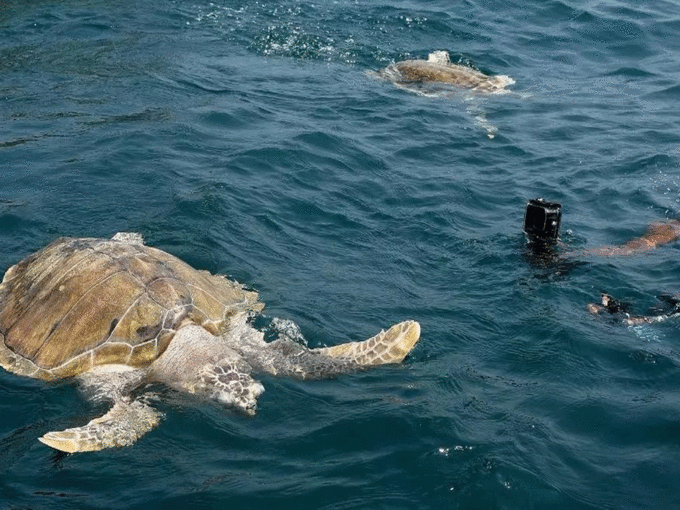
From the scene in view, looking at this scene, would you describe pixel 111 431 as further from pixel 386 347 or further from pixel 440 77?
pixel 440 77

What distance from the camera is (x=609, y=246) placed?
379 inches

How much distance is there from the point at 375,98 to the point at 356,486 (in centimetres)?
984

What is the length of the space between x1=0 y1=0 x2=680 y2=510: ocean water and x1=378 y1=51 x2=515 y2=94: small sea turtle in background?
0.35m

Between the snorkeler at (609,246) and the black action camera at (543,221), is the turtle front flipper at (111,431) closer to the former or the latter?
the snorkeler at (609,246)

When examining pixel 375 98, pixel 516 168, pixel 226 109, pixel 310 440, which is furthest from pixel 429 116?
pixel 310 440

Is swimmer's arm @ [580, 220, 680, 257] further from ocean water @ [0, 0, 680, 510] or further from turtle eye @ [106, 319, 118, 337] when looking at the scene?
turtle eye @ [106, 319, 118, 337]

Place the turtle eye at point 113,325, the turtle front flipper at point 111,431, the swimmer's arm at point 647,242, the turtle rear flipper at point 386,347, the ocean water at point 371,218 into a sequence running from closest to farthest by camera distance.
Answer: the turtle front flipper at point 111,431 → the ocean water at point 371,218 → the turtle rear flipper at point 386,347 → the turtle eye at point 113,325 → the swimmer's arm at point 647,242

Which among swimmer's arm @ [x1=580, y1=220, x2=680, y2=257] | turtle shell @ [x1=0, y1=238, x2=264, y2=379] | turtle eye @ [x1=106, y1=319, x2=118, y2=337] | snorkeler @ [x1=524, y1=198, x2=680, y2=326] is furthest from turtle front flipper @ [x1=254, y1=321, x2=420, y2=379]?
swimmer's arm @ [x1=580, y1=220, x2=680, y2=257]

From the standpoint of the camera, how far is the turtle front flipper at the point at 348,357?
697 centimetres

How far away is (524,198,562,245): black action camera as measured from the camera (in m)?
8.91

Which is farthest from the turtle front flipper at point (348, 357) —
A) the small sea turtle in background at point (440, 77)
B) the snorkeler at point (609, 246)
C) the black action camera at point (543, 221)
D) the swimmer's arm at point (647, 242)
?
the small sea turtle in background at point (440, 77)

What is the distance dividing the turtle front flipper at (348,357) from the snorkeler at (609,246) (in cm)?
233

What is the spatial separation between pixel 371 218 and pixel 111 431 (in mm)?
4977

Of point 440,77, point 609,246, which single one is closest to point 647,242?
point 609,246
